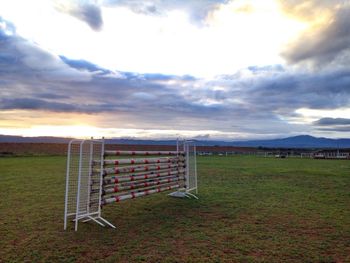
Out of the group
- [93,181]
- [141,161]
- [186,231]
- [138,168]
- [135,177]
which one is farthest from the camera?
[141,161]

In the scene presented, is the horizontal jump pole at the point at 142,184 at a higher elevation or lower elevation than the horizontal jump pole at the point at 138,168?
lower

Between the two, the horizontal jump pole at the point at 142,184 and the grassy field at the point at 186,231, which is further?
the horizontal jump pole at the point at 142,184

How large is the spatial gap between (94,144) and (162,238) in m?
2.53

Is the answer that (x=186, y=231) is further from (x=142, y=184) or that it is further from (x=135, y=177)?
(x=142, y=184)

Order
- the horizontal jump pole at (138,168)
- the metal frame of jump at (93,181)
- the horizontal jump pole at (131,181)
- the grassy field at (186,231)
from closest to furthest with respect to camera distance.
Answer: the grassy field at (186,231) < the metal frame of jump at (93,181) < the horizontal jump pole at (138,168) < the horizontal jump pole at (131,181)

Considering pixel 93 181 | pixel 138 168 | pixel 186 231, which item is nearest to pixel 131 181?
pixel 138 168

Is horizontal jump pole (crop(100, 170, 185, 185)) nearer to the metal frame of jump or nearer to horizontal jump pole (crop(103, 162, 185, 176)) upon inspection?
the metal frame of jump

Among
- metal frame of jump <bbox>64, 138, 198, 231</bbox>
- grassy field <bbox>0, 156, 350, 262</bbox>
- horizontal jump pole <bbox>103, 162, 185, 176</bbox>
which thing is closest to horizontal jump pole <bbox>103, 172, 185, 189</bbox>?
metal frame of jump <bbox>64, 138, 198, 231</bbox>

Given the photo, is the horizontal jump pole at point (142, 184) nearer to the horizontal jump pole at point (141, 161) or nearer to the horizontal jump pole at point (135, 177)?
the horizontal jump pole at point (135, 177)

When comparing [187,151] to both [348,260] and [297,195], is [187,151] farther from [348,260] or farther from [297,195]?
[348,260]

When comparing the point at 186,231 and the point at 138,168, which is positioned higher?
the point at 138,168

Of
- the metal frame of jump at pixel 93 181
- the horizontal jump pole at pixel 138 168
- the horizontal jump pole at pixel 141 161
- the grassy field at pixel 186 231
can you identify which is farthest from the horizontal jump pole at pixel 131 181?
the grassy field at pixel 186 231

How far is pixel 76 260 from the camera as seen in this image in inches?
189

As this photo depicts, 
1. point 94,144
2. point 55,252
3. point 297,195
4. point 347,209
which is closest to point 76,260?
point 55,252
